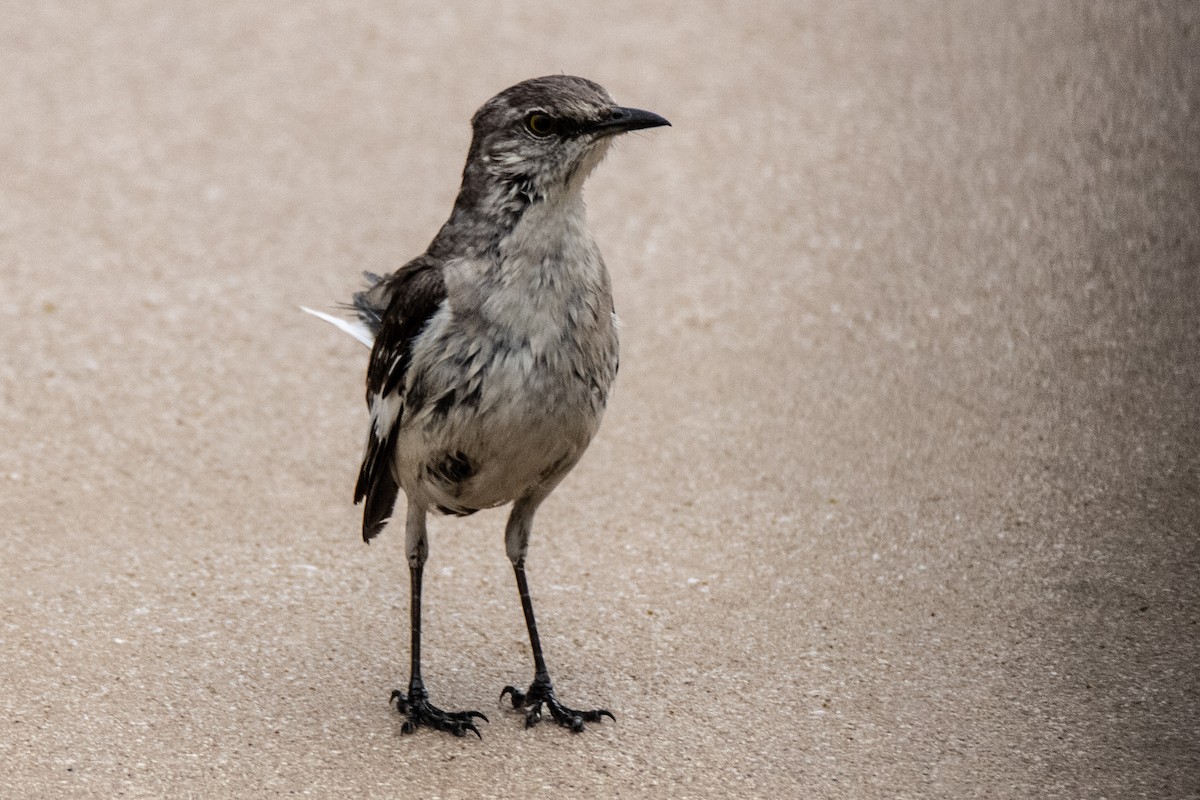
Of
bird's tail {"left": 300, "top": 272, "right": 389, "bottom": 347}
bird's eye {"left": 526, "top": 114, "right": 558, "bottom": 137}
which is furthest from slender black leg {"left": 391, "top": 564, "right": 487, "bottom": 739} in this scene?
bird's eye {"left": 526, "top": 114, "right": 558, "bottom": 137}

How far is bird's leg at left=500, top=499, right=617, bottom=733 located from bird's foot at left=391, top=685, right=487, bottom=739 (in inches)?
6.6

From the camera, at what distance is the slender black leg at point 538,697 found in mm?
5230

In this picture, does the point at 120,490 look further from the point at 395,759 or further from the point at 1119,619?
the point at 1119,619

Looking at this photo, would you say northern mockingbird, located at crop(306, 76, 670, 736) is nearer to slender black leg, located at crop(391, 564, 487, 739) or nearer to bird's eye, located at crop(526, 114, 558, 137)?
bird's eye, located at crop(526, 114, 558, 137)

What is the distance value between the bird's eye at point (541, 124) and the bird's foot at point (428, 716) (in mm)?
1998

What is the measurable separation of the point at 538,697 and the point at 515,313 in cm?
145

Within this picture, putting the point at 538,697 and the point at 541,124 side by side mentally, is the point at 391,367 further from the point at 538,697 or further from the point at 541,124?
the point at 538,697

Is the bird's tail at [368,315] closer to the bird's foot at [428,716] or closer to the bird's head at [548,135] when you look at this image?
the bird's head at [548,135]

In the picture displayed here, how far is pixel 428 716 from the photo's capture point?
5199mm

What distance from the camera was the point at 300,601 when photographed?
609 cm

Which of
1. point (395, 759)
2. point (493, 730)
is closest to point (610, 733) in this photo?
point (493, 730)

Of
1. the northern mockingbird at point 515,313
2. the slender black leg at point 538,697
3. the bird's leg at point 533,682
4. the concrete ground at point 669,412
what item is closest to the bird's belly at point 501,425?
the northern mockingbird at point 515,313

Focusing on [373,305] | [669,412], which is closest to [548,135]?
[373,305]

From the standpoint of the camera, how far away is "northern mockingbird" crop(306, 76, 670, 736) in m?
4.78
